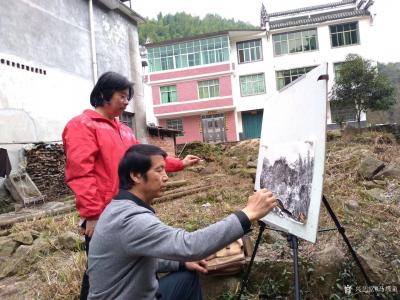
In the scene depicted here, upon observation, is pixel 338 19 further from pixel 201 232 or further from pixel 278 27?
pixel 201 232

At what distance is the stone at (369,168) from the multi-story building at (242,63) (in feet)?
51.9

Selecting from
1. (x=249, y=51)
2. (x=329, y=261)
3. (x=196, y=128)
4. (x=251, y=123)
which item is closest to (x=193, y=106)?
(x=196, y=128)

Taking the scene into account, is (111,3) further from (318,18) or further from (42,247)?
(318,18)

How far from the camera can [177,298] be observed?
6.83 feet

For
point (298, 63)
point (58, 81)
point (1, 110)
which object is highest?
point (298, 63)

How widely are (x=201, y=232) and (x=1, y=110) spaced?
327 inches

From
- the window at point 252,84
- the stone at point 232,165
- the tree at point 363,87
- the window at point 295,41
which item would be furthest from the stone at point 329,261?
the window at point 295,41

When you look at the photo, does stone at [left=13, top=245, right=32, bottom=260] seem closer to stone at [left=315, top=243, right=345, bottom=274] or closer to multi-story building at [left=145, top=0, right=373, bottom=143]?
stone at [left=315, top=243, right=345, bottom=274]

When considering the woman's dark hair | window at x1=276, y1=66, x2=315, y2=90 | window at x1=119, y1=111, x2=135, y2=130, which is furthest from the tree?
the woman's dark hair

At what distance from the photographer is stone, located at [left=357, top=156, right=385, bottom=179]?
6180mm

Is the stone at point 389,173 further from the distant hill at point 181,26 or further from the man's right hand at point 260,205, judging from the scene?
the distant hill at point 181,26

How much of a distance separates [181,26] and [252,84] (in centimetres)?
2141

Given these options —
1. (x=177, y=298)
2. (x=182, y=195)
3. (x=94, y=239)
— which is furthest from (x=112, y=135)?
(x=182, y=195)

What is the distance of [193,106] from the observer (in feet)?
76.4
